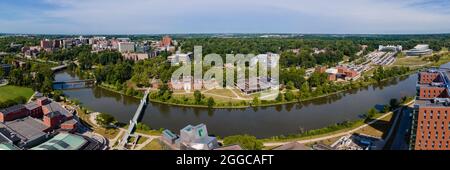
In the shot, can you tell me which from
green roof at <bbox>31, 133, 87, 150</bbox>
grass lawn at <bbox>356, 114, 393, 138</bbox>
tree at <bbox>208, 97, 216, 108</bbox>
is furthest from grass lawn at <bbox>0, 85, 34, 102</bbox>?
grass lawn at <bbox>356, 114, 393, 138</bbox>

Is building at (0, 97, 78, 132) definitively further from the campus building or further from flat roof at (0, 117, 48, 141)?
the campus building

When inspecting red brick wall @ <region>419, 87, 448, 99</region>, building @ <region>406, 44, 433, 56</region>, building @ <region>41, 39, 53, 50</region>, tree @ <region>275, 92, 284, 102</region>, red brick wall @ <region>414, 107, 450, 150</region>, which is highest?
building @ <region>41, 39, 53, 50</region>

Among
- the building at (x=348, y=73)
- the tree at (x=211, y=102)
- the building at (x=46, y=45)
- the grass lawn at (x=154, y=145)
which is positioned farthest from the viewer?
the building at (x=46, y=45)

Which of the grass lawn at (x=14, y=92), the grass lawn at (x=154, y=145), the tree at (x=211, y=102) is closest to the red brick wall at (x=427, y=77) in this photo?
the tree at (x=211, y=102)

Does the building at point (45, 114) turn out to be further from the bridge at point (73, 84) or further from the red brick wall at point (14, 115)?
the bridge at point (73, 84)

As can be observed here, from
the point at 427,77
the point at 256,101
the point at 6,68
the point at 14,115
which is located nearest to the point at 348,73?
the point at 427,77

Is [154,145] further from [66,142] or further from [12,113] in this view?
[12,113]

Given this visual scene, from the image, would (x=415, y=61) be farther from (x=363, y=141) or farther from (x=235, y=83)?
(x=363, y=141)
